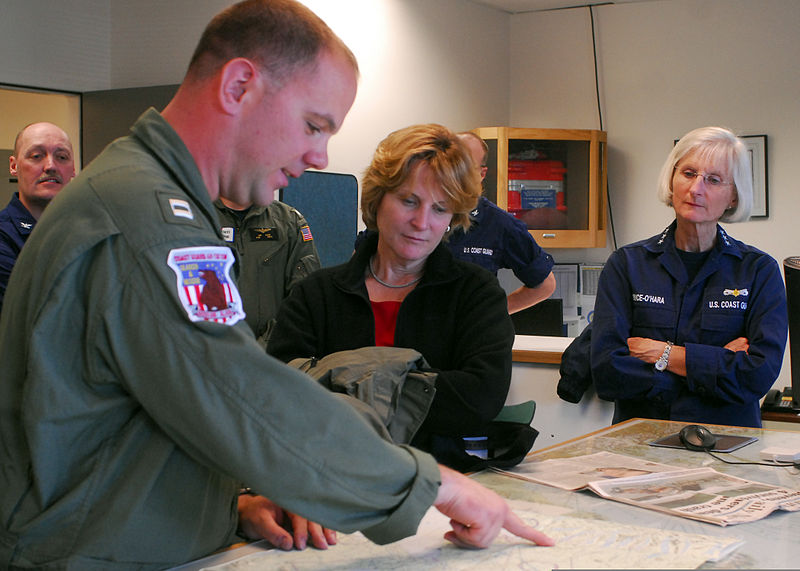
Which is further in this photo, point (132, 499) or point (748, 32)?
point (748, 32)

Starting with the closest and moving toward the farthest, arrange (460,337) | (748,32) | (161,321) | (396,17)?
(161,321), (460,337), (396,17), (748,32)

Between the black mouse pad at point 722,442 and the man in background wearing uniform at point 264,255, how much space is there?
141cm

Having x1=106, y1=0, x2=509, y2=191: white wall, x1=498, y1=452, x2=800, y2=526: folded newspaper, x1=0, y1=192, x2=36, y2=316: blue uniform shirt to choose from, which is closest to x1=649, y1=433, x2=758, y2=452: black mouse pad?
x1=498, y1=452, x2=800, y2=526: folded newspaper

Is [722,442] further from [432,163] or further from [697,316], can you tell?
[432,163]

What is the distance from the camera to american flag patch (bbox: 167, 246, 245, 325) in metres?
0.94

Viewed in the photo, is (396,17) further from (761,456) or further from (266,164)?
(266,164)

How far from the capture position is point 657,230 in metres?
5.91

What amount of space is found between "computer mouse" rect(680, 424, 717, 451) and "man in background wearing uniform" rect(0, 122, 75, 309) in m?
2.44

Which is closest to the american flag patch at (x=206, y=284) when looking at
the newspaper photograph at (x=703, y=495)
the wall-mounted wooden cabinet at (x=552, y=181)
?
the newspaper photograph at (x=703, y=495)

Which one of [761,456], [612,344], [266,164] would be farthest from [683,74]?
[266,164]

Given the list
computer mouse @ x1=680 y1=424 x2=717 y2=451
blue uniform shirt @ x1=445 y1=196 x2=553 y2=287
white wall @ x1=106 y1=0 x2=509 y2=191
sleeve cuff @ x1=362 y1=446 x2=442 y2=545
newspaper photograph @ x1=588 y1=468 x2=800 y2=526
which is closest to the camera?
sleeve cuff @ x1=362 y1=446 x2=442 y2=545

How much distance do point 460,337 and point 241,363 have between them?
0.96m

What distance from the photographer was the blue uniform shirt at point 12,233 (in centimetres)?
310

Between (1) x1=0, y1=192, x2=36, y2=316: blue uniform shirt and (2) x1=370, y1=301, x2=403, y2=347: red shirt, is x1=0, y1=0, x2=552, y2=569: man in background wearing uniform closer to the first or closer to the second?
(2) x1=370, y1=301, x2=403, y2=347: red shirt
